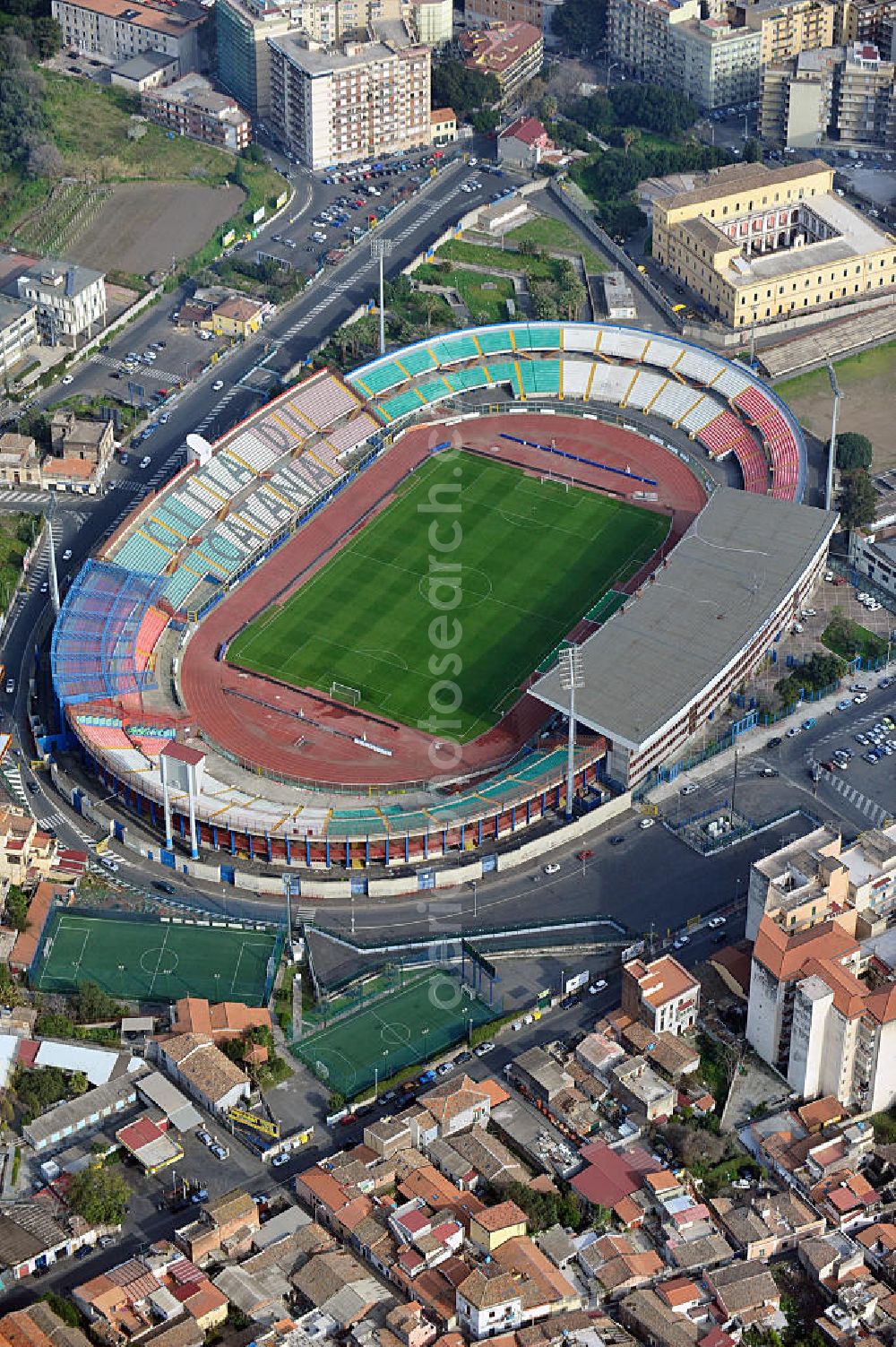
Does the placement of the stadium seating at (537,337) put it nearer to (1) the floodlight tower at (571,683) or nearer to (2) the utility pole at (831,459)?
(2) the utility pole at (831,459)

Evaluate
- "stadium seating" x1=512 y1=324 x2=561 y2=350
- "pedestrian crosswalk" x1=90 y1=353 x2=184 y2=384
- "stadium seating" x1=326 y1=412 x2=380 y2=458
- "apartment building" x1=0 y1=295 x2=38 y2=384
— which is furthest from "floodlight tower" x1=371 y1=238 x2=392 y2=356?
"apartment building" x1=0 y1=295 x2=38 y2=384

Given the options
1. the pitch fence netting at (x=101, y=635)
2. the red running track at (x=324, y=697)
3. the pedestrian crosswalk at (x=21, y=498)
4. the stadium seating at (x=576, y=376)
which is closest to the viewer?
the red running track at (x=324, y=697)

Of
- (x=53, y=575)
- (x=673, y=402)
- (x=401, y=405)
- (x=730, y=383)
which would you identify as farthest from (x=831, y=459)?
(x=53, y=575)

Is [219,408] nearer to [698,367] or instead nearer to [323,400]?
[323,400]

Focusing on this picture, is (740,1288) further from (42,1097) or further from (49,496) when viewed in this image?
(49,496)

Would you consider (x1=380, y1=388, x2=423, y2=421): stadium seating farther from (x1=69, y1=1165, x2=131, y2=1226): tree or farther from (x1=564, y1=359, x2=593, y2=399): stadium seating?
(x1=69, y1=1165, x2=131, y2=1226): tree

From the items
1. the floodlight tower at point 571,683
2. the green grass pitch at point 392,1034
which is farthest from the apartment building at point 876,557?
the green grass pitch at point 392,1034

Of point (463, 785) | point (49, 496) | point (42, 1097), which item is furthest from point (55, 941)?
point (49, 496)
